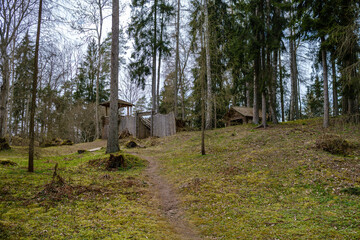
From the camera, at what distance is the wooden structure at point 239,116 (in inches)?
775

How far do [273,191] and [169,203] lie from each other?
262 centimetres

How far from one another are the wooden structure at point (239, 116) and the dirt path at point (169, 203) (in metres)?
13.3

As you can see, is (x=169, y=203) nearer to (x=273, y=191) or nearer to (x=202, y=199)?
(x=202, y=199)

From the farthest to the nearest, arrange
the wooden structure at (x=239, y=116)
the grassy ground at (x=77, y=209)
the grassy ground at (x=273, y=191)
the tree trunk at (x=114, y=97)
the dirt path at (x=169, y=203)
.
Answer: the wooden structure at (x=239, y=116)
the tree trunk at (x=114, y=97)
the dirt path at (x=169, y=203)
the grassy ground at (x=273, y=191)
the grassy ground at (x=77, y=209)

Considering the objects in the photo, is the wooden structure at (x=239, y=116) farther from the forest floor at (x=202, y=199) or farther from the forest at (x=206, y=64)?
the forest floor at (x=202, y=199)

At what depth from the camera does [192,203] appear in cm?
517

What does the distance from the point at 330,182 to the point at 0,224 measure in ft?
22.1

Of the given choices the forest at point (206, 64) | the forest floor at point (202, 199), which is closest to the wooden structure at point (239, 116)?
the forest at point (206, 64)

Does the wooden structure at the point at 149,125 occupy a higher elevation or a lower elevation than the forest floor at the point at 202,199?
higher

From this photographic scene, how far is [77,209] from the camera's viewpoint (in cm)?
413

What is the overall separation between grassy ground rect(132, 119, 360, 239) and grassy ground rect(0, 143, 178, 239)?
1078 mm

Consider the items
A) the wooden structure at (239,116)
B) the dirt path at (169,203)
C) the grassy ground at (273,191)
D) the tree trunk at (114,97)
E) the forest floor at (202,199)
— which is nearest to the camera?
the forest floor at (202,199)

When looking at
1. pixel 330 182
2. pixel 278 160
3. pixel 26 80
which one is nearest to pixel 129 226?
pixel 330 182

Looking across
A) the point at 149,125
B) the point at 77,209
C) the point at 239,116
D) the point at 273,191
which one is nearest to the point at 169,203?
the point at 77,209
